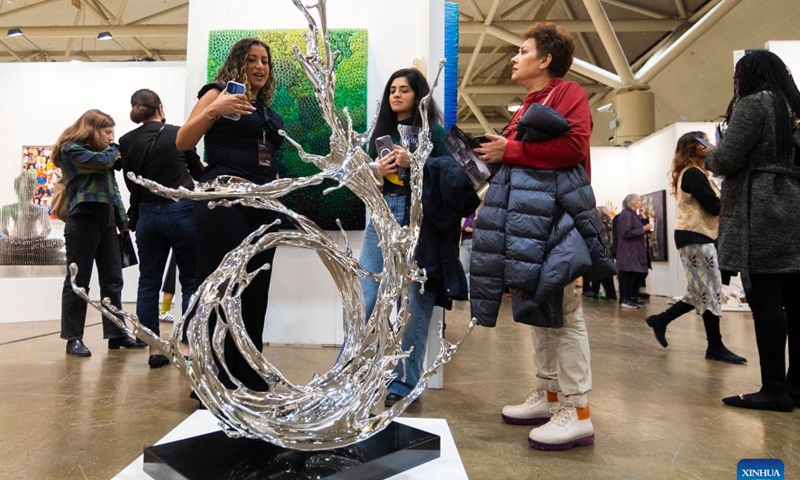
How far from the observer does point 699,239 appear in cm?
319

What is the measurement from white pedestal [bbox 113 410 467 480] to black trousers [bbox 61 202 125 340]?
187 centimetres

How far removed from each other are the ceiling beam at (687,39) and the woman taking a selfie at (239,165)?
26.3ft

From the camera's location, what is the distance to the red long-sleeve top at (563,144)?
1.71 meters

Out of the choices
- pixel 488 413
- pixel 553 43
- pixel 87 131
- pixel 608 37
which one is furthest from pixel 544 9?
pixel 488 413

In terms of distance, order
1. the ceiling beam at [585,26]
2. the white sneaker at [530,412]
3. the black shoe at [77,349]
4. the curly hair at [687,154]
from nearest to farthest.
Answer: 1. the white sneaker at [530,412]
2. the black shoe at [77,349]
3. the curly hair at [687,154]
4. the ceiling beam at [585,26]

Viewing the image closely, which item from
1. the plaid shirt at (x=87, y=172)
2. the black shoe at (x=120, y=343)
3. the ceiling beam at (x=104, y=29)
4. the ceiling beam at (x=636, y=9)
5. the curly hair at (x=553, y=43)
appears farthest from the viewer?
the ceiling beam at (x=104, y=29)

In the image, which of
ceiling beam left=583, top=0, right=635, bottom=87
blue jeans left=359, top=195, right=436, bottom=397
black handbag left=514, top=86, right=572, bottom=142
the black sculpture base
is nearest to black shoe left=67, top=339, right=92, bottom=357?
blue jeans left=359, top=195, right=436, bottom=397

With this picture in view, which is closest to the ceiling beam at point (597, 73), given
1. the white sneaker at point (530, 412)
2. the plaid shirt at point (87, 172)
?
the plaid shirt at point (87, 172)

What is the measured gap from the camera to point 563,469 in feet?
5.16

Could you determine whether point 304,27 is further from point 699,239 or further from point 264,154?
point 699,239

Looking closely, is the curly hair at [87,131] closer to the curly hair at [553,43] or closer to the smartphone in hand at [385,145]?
the smartphone in hand at [385,145]

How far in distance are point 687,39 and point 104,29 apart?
9.76 m

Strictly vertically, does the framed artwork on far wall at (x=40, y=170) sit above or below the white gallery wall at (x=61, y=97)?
below

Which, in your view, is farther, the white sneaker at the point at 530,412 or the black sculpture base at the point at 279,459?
the white sneaker at the point at 530,412
